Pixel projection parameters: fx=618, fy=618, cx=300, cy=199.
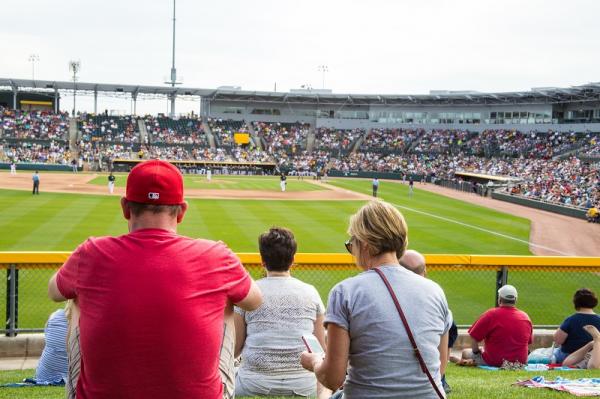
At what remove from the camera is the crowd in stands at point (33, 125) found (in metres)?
72.5

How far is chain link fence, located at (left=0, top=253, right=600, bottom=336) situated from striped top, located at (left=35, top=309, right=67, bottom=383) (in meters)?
2.51

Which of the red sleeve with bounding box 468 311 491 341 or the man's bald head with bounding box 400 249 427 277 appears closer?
the man's bald head with bounding box 400 249 427 277

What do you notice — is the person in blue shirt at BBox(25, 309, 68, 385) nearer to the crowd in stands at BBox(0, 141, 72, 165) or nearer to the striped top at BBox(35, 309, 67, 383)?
the striped top at BBox(35, 309, 67, 383)

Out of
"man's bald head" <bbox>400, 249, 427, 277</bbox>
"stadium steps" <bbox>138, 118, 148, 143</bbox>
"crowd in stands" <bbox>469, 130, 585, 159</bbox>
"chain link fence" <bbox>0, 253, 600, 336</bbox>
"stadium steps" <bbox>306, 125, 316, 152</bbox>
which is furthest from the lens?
"stadium steps" <bbox>306, 125, 316, 152</bbox>

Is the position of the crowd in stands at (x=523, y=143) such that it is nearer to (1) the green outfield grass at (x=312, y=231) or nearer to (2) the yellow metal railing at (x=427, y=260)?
(1) the green outfield grass at (x=312, y=231)

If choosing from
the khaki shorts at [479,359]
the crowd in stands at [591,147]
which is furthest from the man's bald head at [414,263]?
the crowd in stands at [591,147]

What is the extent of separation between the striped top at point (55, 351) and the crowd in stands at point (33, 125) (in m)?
71.3

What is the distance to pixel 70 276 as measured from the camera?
3.10 metres

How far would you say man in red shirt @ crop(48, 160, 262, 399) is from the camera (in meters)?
2.89

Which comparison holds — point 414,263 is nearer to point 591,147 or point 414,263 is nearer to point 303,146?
point 591,147

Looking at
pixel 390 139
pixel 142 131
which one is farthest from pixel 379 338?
pixel 390 139

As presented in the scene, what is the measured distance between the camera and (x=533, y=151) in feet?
218

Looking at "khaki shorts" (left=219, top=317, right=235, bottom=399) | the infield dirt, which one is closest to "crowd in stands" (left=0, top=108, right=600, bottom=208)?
the infield dirt

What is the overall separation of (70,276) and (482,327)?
6.28 metres
